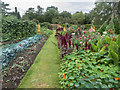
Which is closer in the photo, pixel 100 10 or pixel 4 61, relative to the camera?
pixel 4 61

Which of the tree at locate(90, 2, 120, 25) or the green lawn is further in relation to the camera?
the tree at locate(90, 2, 120, 25)

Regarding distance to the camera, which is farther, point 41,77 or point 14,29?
point 14,29

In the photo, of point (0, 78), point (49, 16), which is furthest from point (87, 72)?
point (49, 16)

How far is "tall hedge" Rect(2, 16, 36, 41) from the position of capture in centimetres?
542

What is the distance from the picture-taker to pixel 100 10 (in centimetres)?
1847

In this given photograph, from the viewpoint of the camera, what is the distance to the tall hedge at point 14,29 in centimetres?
542

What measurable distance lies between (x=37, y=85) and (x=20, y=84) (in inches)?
13.0

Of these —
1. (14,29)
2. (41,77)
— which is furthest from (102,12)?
(41,77)

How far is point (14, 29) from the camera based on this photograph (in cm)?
581

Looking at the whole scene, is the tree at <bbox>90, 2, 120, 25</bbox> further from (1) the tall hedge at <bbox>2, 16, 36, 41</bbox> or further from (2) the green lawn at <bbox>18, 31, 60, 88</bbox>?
(2) the green lawn at <bbox>18, 31, 60, 88</bbox>

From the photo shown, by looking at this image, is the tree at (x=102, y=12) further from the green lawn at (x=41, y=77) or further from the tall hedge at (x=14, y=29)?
the green lawn at (x=41, y=77)

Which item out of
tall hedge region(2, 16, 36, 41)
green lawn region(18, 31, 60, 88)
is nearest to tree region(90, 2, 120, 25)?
tall hedge region(2, 16, 36, 41)

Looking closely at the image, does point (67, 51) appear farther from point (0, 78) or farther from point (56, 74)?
point (0, 78)

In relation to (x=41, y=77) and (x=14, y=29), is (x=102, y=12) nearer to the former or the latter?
(x=14, y=29)
